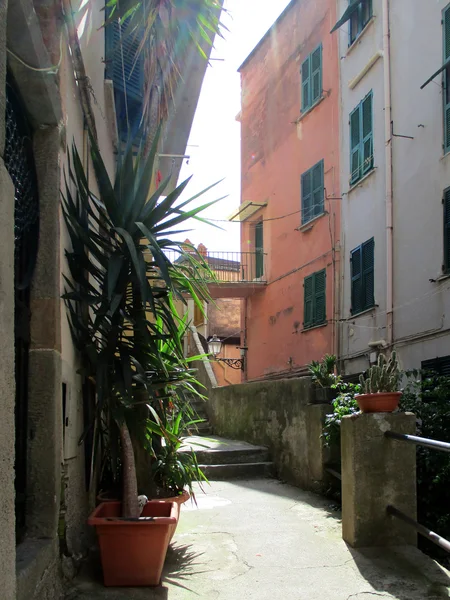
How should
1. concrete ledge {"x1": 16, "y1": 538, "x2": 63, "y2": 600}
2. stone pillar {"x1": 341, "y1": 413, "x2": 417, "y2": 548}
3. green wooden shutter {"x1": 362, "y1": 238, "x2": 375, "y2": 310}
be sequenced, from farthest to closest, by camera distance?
green wooden shutter {"x1": 362, "y1": 238, "x2": 375, "y2": 310}, stone pillar {"x1": 341, "y1": 413, "x2": 417, "y2": 548}, concrete ledge {"x1": 16, "y1": 538, "x2": 63, "y2": 600}

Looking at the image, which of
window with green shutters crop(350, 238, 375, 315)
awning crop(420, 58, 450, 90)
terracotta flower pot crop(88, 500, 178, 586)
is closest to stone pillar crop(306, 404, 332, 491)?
terracotta flower pot crop(88, 500, 178, 586)

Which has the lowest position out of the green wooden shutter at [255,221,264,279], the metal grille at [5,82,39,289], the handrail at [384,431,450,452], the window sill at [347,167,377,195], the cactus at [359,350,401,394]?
the handrail at [384,431,450,452]

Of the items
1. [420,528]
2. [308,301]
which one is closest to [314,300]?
[308,301]

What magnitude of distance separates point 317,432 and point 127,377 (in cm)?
338

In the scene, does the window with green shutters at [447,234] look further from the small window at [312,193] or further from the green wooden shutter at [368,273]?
the small window at [312,193]

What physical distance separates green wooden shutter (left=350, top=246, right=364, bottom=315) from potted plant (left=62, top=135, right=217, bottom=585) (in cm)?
757

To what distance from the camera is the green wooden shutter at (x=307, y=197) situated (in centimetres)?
1420

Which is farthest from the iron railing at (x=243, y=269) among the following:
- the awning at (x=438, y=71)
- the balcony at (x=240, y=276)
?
the awning at (x=438, y=71)

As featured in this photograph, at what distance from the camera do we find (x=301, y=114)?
14852 millimetres

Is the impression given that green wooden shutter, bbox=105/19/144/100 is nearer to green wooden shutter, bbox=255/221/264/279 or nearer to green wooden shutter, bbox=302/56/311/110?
green wooden shutter, bbox=302/56/311/110

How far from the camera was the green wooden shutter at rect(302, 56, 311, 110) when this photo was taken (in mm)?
14539

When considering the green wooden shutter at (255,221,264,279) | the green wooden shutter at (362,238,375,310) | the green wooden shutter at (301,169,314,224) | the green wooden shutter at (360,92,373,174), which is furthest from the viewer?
the green wooden shutter at (255,221,264,279)

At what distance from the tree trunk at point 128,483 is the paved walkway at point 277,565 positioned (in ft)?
1.56

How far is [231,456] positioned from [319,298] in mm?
5980
